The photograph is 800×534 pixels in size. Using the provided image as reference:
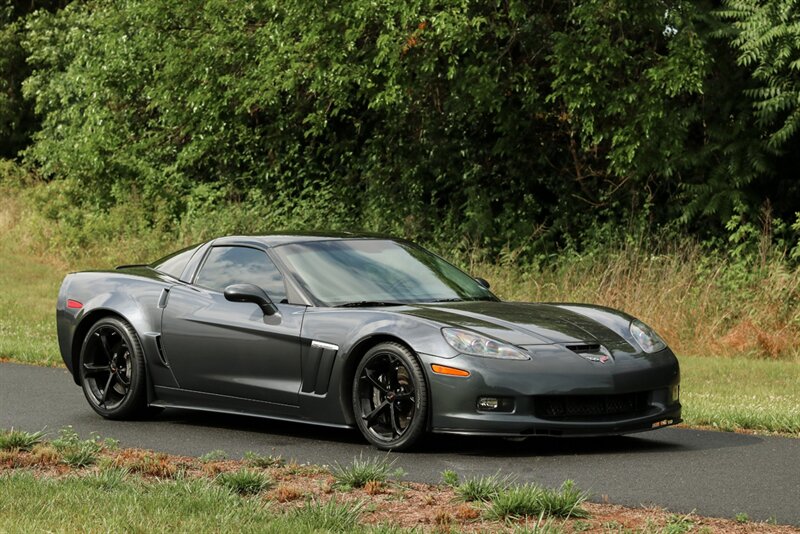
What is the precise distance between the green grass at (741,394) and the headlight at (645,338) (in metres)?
1.32

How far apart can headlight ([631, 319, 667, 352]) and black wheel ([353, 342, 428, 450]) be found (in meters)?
1.53

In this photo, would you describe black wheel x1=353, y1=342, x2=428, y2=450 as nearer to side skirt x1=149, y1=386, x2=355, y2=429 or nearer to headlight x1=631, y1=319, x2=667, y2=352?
side skirt x1=149, y1=386, x2=355, y2=429

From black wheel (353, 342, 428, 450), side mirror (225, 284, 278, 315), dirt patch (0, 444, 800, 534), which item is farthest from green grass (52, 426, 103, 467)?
black wheel (353, 342, 428, 450)

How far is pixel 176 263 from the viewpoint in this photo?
10.7 meters

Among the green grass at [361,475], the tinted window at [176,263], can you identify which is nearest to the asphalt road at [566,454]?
the green grass at [361,475]

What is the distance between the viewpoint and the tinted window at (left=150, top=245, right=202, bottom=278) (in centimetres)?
1055

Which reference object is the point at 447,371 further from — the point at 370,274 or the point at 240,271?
the point at 240,271

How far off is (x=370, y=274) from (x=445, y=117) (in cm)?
1400

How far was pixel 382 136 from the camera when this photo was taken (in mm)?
24781

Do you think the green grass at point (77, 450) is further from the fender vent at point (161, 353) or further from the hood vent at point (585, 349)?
the hood vent at point (585, 349)

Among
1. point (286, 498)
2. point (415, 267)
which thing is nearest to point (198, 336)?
point (415, 267)

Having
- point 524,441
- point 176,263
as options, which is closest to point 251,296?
point 176,263

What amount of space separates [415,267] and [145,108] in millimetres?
17497

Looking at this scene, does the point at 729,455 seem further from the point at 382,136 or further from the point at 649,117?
the point at 382,136
